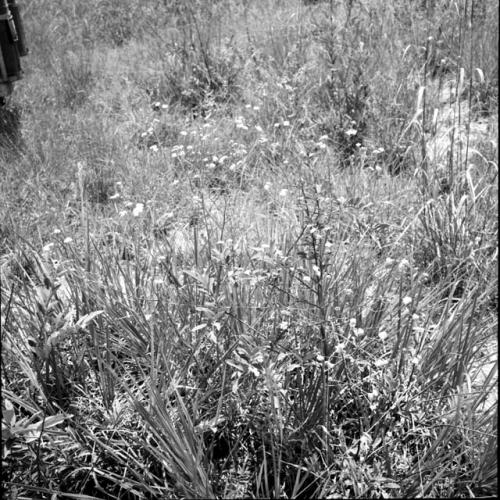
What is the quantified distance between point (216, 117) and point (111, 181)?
119cm

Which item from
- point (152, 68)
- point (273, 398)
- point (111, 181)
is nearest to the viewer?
point (273, 398)

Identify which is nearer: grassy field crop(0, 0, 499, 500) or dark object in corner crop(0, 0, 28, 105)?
grassy field crop(0, 0, 499, 500)

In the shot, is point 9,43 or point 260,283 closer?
point 260,283

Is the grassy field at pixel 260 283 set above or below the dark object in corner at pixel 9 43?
below

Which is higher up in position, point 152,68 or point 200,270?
point 152,68

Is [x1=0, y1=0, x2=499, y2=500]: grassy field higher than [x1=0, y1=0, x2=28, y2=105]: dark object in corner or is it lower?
lower

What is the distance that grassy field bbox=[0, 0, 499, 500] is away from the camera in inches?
78.3

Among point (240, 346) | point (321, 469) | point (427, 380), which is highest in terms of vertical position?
point (240, 346)

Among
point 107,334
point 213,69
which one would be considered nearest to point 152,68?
point 213,69

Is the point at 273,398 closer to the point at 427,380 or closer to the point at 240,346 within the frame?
the point at 240,346

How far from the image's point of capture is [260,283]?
246 cm

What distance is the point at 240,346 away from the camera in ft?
7.36

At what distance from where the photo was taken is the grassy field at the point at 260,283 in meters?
1.99

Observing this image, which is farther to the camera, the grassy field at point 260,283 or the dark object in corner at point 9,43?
the dark object in corner at point 9,43
